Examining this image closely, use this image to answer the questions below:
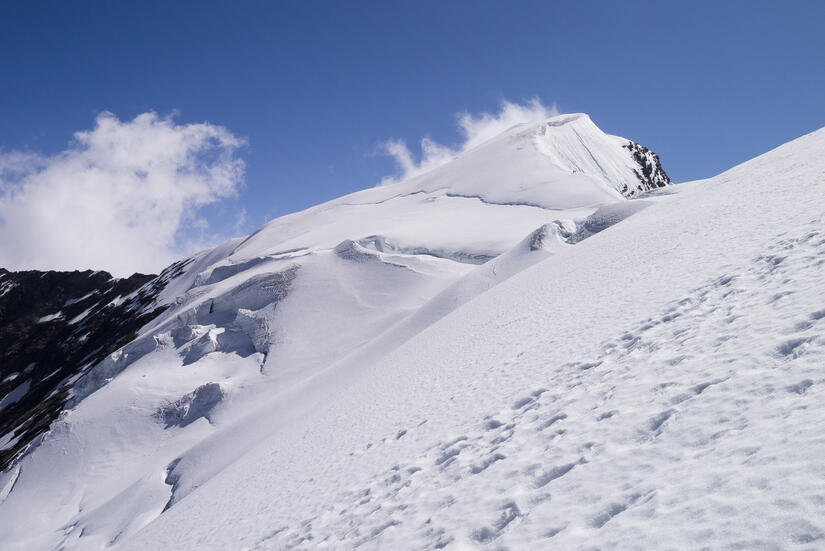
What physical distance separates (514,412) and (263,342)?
89.6 ft

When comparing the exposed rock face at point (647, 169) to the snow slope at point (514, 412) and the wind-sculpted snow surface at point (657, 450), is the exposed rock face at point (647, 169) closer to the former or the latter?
the snow slope at point (514, 412)

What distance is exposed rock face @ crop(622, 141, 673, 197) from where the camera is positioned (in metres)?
66.4

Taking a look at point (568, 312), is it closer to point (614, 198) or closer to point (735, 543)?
point (735, 543)

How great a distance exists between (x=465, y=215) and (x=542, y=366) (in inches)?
1449

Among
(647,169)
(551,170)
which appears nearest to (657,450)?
(551,170)

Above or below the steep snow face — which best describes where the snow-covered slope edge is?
below

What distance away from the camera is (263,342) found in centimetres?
3216

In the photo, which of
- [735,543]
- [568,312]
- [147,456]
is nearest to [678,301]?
[568,312]

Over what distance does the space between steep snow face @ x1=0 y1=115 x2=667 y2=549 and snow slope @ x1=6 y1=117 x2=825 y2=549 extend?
0.64 ft

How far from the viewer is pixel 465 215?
149 ft

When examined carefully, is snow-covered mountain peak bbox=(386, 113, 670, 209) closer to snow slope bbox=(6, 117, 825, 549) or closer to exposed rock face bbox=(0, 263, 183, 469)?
snow slope bbox=(6, 117, 825, 549)

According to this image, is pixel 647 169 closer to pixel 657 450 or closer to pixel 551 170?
Answer: pixel 551 170

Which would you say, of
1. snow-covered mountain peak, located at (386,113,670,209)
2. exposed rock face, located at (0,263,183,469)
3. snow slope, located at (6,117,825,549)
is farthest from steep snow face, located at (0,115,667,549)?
exposed rock face, located at (0,263,183,469)

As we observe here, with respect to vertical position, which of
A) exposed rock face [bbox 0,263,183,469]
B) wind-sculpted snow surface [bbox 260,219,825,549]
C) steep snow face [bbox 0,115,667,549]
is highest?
exposed rock face [bbox 0,263,183,469]
